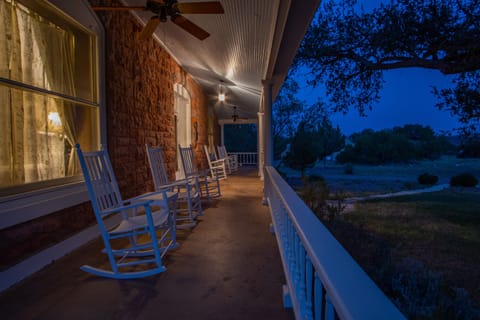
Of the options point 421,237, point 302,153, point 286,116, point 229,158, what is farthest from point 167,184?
point 286,116

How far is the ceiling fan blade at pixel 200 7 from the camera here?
8.41 ft

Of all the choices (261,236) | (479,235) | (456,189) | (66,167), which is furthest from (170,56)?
(456,189)

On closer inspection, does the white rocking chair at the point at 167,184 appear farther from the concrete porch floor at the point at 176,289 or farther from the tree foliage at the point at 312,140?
the tree foliage at the point at 312,140

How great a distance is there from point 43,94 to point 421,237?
6.08 m

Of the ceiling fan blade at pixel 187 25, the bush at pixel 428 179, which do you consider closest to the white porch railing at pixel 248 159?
the bush at pixel 428 179

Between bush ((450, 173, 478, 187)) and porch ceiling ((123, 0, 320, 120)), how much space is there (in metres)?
9.93

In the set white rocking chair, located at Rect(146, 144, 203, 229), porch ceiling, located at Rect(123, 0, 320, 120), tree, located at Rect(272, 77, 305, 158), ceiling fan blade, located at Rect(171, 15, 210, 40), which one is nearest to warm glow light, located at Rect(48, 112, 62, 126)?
white rocking chair, located at Rect(146, 144, 203, 229)

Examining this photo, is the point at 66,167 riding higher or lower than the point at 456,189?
higher

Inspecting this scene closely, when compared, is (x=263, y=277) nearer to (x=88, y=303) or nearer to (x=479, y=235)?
(x=88, y=303)

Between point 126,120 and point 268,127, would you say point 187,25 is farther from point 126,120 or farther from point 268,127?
point 268,127

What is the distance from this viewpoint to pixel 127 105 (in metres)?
3.83

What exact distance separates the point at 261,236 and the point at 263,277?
954mm

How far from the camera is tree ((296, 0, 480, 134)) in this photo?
444 centimetres

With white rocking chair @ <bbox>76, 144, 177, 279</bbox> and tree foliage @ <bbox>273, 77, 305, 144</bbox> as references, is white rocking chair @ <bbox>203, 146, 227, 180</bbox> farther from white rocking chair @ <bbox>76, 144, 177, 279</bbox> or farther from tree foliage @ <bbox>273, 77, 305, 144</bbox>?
tree foliage @ <bbox>273, 77, 305, 144</bbox>
